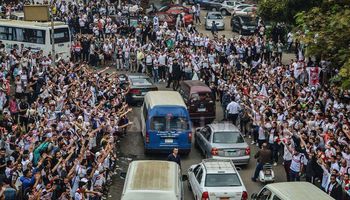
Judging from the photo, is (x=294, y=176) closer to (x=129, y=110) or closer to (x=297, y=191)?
(x=297, y=191)

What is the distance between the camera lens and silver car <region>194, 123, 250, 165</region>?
2398cm

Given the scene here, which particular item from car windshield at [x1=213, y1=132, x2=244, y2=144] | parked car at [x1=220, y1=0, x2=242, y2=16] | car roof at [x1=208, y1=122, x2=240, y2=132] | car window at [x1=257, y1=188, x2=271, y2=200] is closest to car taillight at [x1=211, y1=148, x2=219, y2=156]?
car windshield at [x1=213, y1=132, x2=244, y2=144]

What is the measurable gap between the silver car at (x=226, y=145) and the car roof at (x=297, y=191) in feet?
20.2

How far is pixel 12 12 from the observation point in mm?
49219

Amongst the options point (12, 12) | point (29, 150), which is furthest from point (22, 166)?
point (12, 12)

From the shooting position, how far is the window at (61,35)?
39.8 m

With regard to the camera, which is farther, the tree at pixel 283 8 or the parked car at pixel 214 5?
the parked car at pixel 214 5

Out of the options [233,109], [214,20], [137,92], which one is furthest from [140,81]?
[214,20]

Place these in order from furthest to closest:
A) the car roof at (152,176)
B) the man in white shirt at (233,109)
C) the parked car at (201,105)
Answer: the parked car at (201,105)
the man in white shirt at (233,109)
the car roof at (152,176)

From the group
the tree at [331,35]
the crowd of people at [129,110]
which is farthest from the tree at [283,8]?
the tree at [331,35]

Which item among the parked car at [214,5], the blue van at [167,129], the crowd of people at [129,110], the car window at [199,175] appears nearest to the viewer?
the crowd of people at [129,110]

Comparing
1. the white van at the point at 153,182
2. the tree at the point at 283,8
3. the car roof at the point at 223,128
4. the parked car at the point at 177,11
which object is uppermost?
the tree at the point at 283,8

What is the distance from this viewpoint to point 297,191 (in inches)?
669

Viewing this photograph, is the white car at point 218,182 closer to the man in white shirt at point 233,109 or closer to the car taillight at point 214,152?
the car taillight at point 214,152
